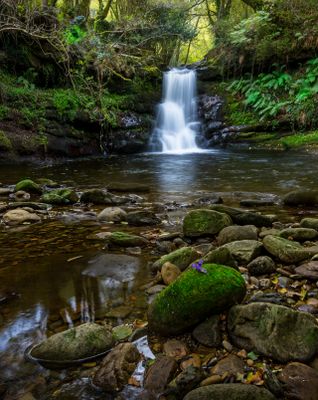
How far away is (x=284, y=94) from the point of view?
55.9ft

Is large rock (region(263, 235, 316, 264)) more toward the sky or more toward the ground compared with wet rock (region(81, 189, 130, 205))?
more toward the sky

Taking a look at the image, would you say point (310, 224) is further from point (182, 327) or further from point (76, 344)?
point (76, 344)

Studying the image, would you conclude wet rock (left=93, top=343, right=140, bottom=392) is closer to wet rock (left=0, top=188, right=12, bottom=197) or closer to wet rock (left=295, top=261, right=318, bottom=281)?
wet rock (left=295, top=261, right=318, bottom=281)

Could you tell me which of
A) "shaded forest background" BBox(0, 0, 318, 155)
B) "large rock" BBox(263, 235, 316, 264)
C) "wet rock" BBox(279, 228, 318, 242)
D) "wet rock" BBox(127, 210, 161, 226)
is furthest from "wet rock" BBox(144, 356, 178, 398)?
"shaded forest background" BBox(0, 0, 318, 155)

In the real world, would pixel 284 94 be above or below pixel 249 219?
above

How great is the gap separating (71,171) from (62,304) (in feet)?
26.3

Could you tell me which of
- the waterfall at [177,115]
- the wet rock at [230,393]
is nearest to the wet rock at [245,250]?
the wet rock at [230,393]

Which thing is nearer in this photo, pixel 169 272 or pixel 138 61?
pixel 169 272

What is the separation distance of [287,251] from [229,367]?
156 cm

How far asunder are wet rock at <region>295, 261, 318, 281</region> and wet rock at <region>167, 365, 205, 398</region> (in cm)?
145

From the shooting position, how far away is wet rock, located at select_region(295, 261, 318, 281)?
308 cm

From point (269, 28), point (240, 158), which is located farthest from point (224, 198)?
point (269, 28)

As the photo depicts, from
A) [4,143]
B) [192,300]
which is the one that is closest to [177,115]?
[4,143]

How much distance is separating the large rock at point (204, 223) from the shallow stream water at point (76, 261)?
Result: 29.5 inches
